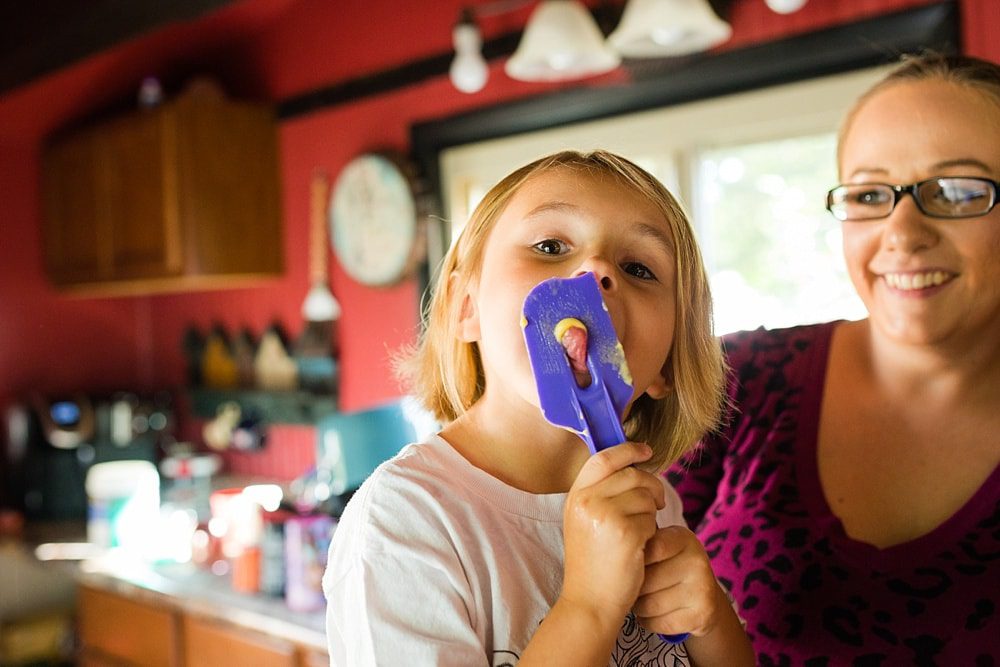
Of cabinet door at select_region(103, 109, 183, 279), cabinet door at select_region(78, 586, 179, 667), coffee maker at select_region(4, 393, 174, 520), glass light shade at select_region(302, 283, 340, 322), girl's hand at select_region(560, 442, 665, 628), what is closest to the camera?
girl's hand at select_region(560, 442, 665, 628)

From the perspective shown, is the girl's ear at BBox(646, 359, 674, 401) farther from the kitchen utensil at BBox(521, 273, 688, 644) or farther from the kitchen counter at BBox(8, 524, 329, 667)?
the kitchen counter at BBox(8, 524, 329, 667)

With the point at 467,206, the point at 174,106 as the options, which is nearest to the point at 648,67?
the point at 467,206

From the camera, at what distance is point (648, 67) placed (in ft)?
8.64

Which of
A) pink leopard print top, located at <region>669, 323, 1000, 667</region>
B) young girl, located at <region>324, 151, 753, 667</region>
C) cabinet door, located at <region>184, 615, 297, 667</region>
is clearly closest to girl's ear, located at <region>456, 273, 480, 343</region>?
young girl, located at <region>324, 151, 753, 667</region>

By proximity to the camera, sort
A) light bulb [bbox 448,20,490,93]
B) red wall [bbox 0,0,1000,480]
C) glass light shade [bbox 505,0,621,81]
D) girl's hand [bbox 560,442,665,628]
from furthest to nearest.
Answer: red wall [bbox 0,0,1000,480]
light bulb [bbox 448,20,490,93]
glass light shade [bbox 505,0,621,81]
girl's hand [bbox 560,442,665,628]

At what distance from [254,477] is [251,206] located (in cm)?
116

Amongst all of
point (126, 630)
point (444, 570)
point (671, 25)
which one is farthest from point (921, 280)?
point (126, 630)

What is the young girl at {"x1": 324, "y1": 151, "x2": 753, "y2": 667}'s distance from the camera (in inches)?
30.0

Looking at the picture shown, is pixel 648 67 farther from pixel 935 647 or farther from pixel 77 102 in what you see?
pixel 77 102

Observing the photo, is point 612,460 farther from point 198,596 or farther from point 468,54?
point 198,596

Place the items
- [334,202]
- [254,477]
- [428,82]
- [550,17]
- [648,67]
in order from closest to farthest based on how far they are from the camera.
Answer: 1. [550,17]
2. [648,67]
3. [428,82]
4. [334,202]
5. [254,477]

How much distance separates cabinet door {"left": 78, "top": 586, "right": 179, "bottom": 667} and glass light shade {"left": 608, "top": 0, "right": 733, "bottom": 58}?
211 centimetres

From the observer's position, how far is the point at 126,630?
10.1ft

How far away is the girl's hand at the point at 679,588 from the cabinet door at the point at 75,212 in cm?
378
